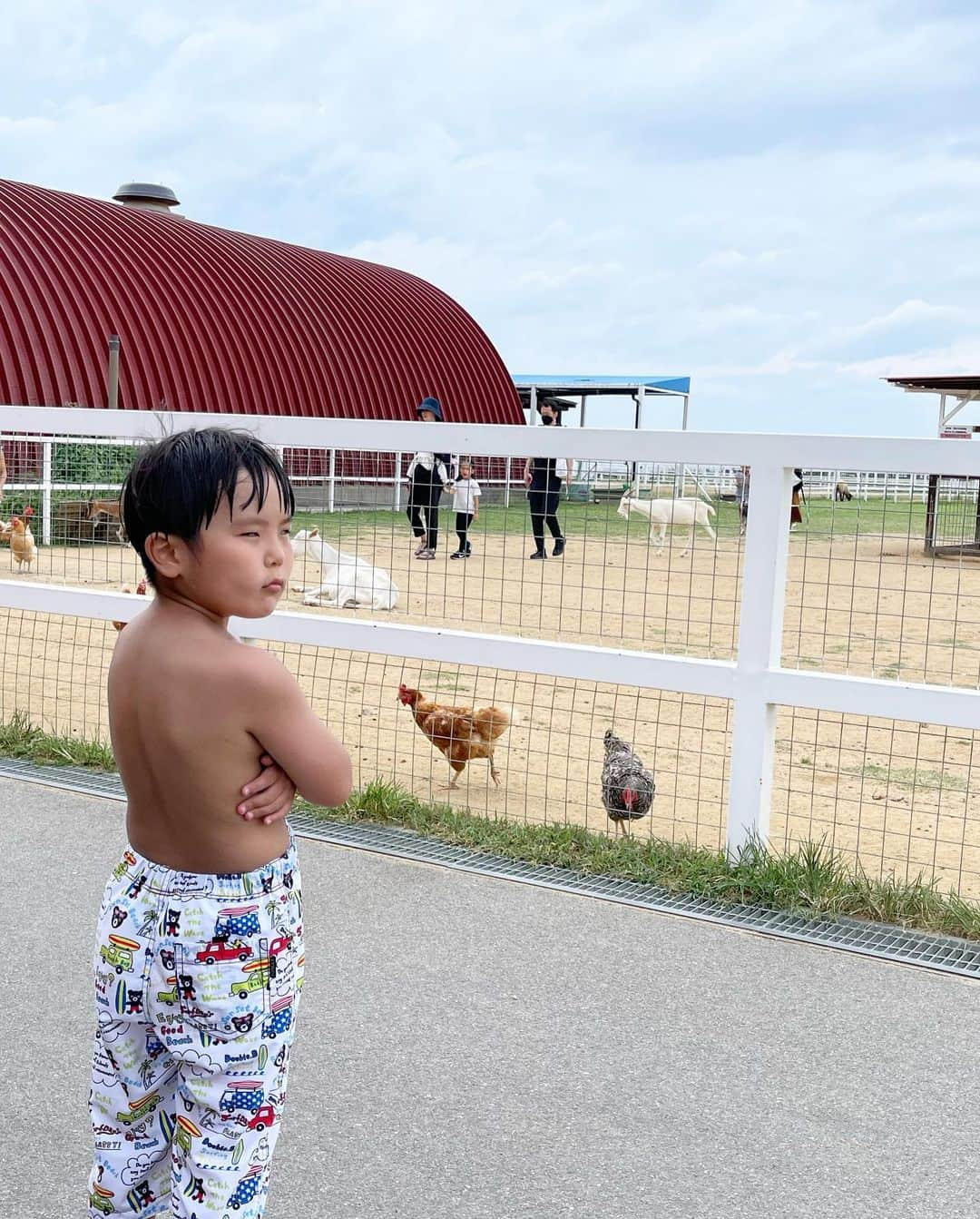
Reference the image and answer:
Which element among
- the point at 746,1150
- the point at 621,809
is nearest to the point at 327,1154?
the point at 746,1150

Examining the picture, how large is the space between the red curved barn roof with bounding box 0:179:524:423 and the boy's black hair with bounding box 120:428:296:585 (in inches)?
802

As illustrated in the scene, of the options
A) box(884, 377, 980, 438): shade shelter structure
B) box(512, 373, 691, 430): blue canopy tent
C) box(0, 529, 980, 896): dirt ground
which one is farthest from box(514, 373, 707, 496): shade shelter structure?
box(0, 529, 980, 896): dirt ground

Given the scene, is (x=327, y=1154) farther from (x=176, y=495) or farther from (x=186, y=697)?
(x=176, y=495)

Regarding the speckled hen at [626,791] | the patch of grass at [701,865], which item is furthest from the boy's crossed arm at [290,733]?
the speckled hen at [626,791]

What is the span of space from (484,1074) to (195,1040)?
4.28 feet

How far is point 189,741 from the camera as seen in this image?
2033mm

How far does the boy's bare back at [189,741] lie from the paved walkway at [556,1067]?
0.99m

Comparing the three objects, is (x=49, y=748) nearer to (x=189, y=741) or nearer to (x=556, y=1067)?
(x=556, y=1067)

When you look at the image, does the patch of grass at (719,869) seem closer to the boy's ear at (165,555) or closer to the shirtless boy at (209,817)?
the shirtless boy at (209,817)

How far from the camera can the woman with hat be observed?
5.94 metres

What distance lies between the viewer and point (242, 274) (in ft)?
89.8

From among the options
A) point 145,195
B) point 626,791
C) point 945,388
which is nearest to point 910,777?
point 626,791

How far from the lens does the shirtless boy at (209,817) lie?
201cm

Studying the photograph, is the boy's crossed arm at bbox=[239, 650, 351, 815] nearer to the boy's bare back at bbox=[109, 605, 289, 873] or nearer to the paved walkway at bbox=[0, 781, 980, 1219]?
the boy's bare back at bbox=[109, 605, 289, 873]
